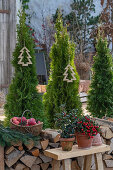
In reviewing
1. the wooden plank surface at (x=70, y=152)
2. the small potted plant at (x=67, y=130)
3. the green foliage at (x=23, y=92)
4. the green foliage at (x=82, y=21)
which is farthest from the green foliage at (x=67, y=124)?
the green foliage at (x=82, y=21)

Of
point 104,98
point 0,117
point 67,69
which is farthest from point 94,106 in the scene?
point 0,117

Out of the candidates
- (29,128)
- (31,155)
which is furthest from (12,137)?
(31,155)

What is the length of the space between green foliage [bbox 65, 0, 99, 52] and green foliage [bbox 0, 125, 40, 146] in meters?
8.63

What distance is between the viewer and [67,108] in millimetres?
4570

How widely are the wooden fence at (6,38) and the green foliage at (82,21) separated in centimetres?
514

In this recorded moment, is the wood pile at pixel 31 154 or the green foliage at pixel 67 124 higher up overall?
the green foliage at pixel 67 124

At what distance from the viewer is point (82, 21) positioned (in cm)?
1195

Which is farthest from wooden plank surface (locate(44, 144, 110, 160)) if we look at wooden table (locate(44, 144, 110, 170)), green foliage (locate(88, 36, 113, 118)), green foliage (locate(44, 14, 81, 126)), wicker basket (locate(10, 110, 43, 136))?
green foliage (locate(88, 36, 113, 118))

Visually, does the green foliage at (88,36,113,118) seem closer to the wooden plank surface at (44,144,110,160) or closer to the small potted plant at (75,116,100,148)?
the wooden plank surface at (44,144,110,160)

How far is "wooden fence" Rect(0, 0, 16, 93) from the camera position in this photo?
6.52 m

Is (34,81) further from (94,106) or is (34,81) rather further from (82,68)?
(82,68)

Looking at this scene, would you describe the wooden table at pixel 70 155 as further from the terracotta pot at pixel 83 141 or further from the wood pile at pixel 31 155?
the wood pile at pixel 31 155

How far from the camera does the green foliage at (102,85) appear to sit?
486 cm

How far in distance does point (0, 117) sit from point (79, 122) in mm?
3720
